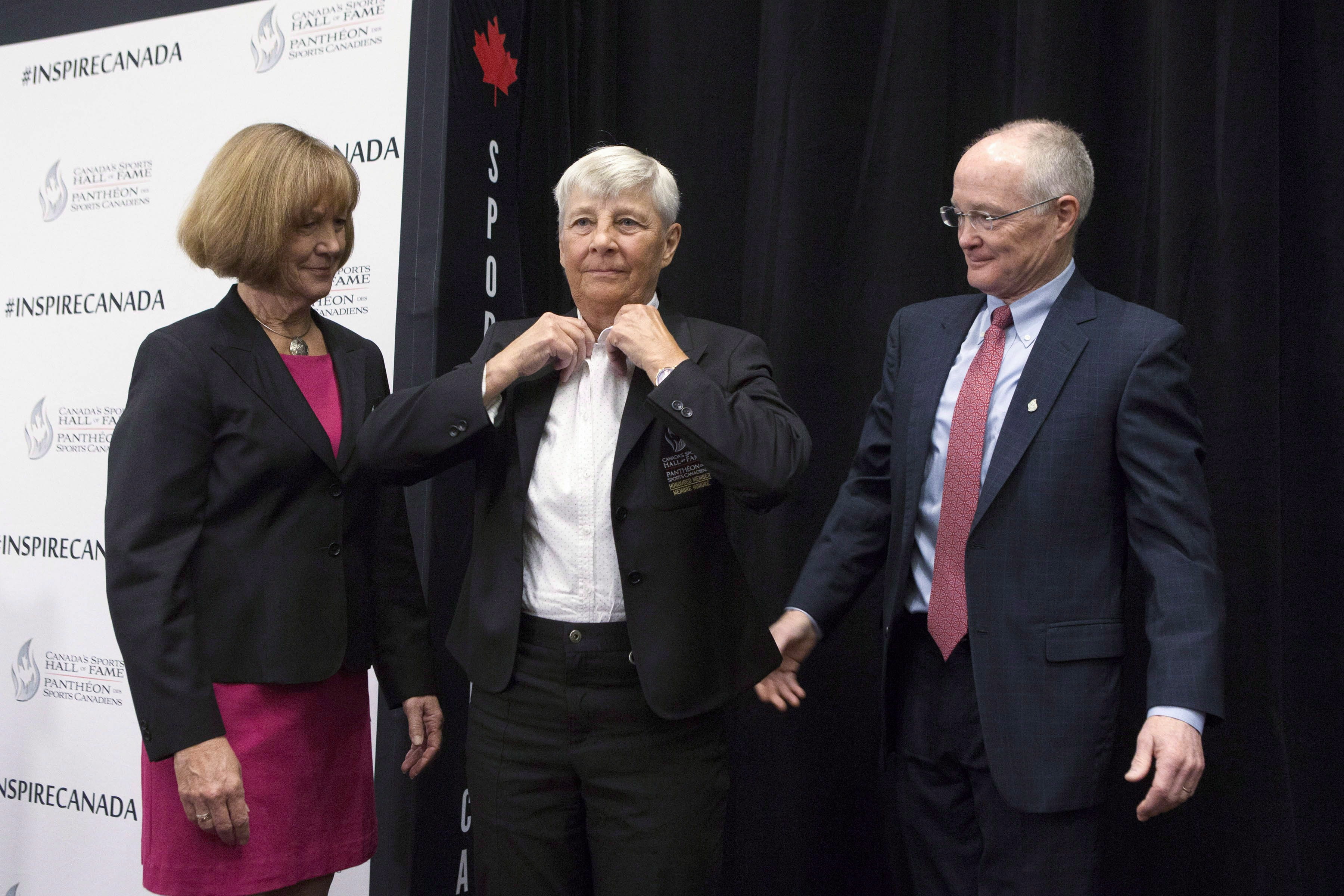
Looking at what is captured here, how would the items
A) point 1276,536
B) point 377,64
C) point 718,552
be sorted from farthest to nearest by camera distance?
point 377,64 → point 1276,536 → point 718,552

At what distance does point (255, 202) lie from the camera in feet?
4.94

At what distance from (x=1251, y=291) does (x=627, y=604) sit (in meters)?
1.54

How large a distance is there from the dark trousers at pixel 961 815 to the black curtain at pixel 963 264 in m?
0.73

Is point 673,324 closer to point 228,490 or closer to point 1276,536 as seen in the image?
point 228,490

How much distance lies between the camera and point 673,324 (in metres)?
1.57

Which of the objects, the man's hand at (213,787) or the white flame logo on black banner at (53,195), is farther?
the white flame logo on black banner at (53,195)

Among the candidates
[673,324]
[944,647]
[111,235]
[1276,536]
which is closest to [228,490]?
[673,324]

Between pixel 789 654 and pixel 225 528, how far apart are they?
0.92m

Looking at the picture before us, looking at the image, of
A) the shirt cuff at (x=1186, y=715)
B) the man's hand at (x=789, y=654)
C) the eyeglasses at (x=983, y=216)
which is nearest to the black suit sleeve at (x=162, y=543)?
the man's hand at (x=789, y=654)

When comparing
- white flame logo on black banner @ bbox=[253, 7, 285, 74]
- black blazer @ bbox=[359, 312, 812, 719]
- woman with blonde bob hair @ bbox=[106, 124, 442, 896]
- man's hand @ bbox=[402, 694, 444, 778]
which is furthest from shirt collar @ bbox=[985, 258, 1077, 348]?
white flame logo on black banner @ bbox=[253, 7, 285, 74]

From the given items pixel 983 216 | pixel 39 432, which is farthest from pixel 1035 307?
pixel 39 432

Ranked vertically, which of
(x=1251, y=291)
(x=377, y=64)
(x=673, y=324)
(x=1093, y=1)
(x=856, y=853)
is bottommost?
(x=856, y=853)

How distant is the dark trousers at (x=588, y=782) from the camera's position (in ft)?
4.70

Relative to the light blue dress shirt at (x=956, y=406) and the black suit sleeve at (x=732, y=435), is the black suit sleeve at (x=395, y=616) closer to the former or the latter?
the black suit sleeve at (x=732, y=435)
